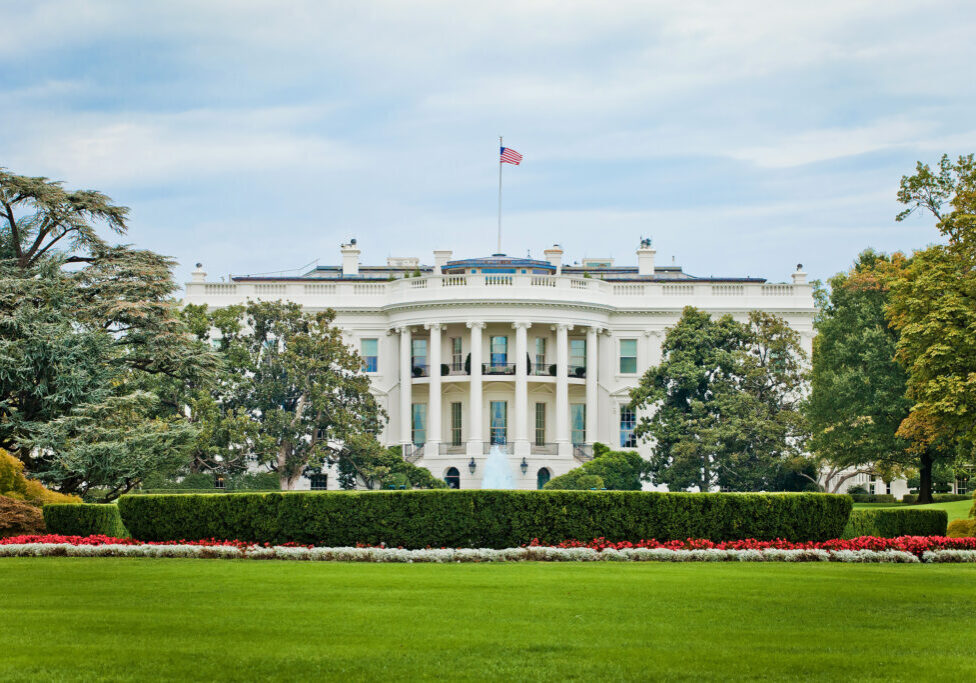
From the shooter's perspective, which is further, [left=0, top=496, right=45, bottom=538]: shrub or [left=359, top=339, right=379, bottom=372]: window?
[left=359, top=339, right=379, bottom=372]: window

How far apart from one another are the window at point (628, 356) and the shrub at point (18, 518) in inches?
1657

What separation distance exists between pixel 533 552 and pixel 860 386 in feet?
90.5

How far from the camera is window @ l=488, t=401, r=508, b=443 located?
208ft

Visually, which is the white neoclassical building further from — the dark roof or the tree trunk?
the tree trunk

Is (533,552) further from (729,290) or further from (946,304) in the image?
(729,290)

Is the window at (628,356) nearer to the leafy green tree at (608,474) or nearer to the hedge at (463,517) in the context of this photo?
the leafy green tree at (608,474)

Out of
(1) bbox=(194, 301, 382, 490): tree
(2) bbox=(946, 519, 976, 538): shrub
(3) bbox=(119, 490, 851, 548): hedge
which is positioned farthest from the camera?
(1) bbox=(194, 301, 382, 490): tree

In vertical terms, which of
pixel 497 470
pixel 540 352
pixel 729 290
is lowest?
pixel 497 470

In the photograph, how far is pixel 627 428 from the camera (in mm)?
65500

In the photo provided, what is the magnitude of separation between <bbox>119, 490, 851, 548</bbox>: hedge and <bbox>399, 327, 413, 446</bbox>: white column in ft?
119

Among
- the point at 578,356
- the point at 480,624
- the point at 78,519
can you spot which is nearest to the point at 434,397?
the point at 578,356

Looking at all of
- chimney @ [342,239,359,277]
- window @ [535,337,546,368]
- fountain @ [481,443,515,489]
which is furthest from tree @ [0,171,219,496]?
chimney @ [342,239,359,277]

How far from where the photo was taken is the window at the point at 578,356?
6512 cm

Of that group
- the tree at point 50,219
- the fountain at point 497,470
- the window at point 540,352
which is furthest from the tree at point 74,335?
the window at point 540,352
